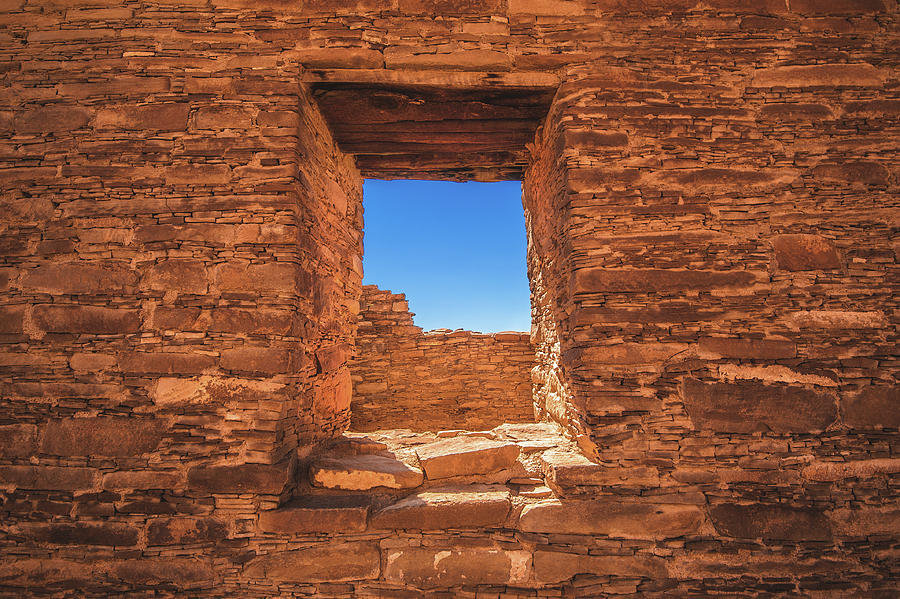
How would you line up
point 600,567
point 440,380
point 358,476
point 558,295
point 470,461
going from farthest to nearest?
point 440,380
point 558,295
point 470,461
point 358,476
point 600,567

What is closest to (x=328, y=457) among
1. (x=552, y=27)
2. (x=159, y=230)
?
(x=159, y=230)

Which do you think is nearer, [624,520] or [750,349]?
[624,520]

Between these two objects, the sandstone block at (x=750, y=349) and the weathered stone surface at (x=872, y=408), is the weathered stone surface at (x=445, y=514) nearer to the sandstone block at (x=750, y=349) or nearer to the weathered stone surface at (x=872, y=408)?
the sandstone block at (x=750, y=349)

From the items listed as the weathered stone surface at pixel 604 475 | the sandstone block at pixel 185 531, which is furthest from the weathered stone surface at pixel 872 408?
the sandstone block at pixel 185 531

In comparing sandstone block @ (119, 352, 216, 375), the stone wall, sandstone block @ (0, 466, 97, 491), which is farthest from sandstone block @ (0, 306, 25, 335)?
sandstone block @ (0, 466, 97, 491)

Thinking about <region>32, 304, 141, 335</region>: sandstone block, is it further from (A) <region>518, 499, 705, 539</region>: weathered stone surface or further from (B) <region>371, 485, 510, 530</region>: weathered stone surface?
(A) <region>518, 499, 705, 539</region>: weathered stone surface

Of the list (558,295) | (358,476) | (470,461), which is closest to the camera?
(358,476)

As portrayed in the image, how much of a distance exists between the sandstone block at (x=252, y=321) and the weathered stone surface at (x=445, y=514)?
1138mm

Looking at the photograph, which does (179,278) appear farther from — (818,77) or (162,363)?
(818,77)

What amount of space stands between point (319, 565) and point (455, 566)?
70 centimetres

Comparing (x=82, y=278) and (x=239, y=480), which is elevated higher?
(x=82, y=278)

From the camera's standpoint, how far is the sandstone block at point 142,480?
2.07 m

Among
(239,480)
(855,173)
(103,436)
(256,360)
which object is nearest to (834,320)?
(855,173)

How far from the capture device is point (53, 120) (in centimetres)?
234
